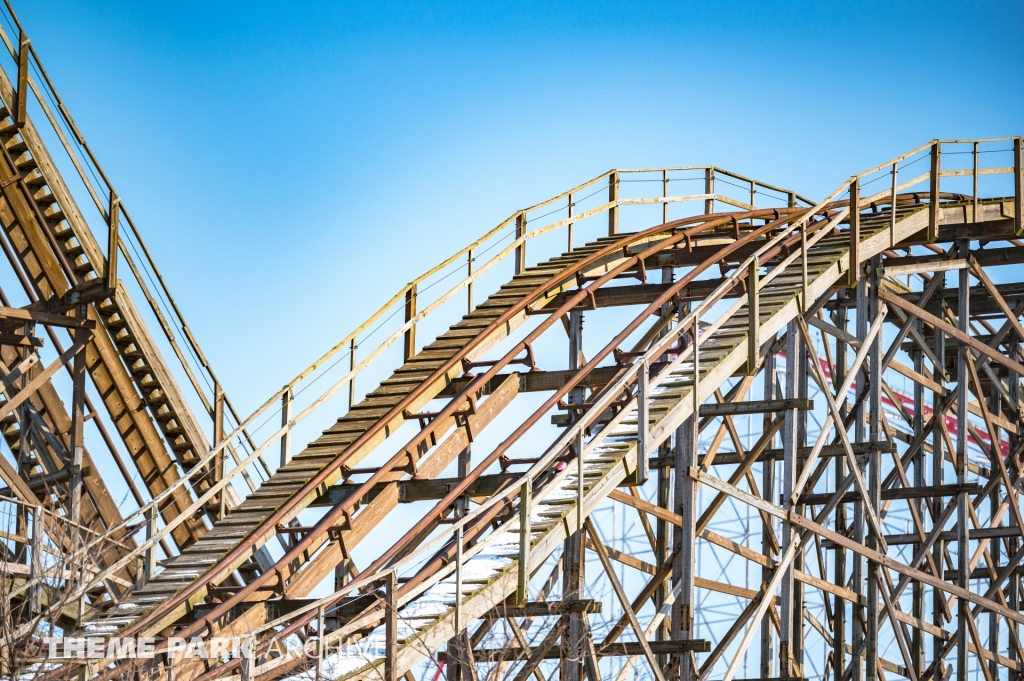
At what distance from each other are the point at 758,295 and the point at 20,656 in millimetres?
9315

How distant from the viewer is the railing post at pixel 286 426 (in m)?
19.4

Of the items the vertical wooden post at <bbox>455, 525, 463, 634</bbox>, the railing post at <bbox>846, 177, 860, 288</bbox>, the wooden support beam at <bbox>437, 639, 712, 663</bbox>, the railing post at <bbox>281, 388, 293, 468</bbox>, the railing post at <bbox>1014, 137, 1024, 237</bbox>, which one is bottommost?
the wooden support beam at <bbox>437, 639, 712, 663</bbox>

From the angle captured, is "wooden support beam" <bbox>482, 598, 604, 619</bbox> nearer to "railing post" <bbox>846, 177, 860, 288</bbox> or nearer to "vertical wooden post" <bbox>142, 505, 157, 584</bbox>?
"vertical wooden post" <bbox>142, 505, 157, 584</bbox>

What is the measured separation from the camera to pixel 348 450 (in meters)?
18.2

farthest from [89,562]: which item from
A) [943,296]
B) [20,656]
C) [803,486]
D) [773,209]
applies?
[943,296]

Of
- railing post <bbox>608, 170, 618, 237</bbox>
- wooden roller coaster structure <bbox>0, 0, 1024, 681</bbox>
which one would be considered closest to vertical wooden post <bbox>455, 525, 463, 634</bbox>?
wooden roller coaster structure <bbox>0, 0, 1024, 681</bbox>

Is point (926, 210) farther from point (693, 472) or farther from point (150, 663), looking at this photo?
point (150, 663)

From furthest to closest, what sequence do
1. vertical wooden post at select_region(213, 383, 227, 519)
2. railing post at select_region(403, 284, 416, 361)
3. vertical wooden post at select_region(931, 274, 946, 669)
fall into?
vertical wooden post at select_region(931, 274, 946, 669) < vertical wooden post at select_region(213, 383, 227, 519) < railing post at select_region(403, 284, 416, 361)

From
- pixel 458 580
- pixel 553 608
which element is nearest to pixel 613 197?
pixel 553 608

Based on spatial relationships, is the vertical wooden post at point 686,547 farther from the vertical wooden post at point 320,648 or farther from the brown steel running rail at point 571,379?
the vertical wooden post at point 320,648

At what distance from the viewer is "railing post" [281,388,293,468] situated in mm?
19422

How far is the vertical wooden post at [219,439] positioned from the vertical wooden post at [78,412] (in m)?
1.74

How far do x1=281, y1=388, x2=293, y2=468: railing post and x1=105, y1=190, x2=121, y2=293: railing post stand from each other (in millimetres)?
2957

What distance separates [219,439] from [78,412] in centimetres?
238
